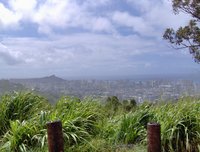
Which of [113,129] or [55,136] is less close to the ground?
[55,136]

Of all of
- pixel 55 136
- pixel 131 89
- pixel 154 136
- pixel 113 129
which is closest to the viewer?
pixel 154 136

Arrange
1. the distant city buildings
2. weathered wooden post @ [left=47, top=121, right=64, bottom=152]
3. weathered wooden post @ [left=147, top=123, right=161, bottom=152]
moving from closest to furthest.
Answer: weathered wooden post @ [left=147, top=123, right=161, bottom=152]
weathered wooden post @ [left=47, top=121, right=64, bottom=152]
the distant city buildings

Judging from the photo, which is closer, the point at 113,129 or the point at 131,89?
the point at 113,129

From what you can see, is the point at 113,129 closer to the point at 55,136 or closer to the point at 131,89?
the point at 55,136

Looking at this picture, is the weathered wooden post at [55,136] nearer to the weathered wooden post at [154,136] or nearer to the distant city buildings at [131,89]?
the weathered wooden post at [154,136]

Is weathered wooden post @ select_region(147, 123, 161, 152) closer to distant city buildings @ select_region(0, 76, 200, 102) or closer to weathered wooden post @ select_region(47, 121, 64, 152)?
weathered wooden post @ select_region(47, 121, 64, 152)

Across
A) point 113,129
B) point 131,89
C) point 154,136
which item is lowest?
point 113,129

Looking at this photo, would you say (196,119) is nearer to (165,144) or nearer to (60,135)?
(165,144)

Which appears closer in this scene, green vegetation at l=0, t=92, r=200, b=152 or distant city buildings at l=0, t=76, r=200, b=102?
green vegetation at l=0, t=92, r=200, b=152

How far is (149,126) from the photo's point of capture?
471cm

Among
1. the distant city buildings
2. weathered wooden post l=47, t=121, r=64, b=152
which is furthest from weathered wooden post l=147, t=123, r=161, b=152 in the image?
the distant city buildings

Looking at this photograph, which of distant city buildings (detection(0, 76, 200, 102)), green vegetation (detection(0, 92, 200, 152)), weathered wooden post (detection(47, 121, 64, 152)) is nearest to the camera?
weathered wooden post (detection(47, 121, 64, 152))

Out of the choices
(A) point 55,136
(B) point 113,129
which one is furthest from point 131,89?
(A) point 55,136

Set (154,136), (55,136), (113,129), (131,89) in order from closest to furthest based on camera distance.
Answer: (154,136), (55,136), (113,129), (131,89)
